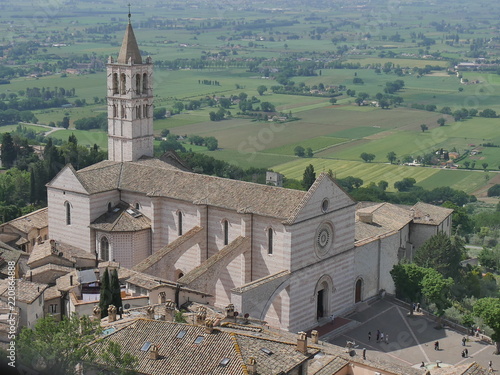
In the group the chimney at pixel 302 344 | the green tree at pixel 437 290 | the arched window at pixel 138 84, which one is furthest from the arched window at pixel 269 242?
the arched window at pixel 138 84

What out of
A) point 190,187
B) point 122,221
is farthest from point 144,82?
point 122,221

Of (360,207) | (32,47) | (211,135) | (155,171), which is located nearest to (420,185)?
(211,135)

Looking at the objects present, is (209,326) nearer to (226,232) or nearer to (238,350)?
(238,350)

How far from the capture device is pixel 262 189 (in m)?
45.9

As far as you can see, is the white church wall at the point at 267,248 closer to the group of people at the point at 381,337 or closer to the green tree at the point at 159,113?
the group of people at the point at 381,337

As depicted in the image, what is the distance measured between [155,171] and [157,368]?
21892mm

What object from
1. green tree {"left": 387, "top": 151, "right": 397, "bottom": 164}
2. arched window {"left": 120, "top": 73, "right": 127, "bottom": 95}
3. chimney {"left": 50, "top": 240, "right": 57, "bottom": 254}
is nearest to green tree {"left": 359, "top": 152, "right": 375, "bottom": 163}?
green tree {"left": 387, "top": 151, "right": 397, "bottom": 164}

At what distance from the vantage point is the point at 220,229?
46469 mm

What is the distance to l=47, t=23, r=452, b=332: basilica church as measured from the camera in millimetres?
43938

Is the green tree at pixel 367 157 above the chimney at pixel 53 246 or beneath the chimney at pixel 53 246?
beneath

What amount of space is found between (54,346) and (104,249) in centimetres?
2187

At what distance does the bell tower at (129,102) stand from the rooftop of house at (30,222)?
543 cm

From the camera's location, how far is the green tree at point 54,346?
26.8 m

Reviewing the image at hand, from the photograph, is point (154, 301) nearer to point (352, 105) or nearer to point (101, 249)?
point (101, 249)
